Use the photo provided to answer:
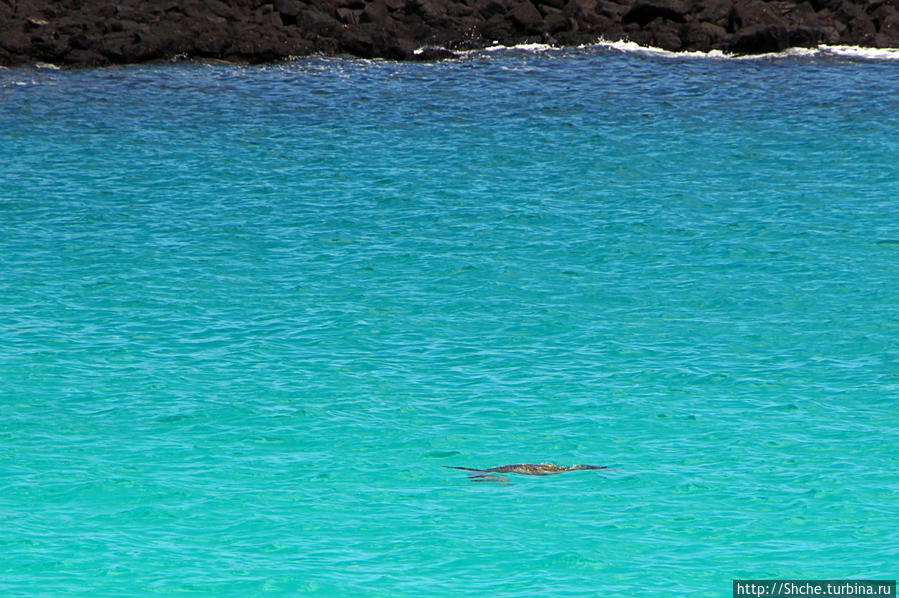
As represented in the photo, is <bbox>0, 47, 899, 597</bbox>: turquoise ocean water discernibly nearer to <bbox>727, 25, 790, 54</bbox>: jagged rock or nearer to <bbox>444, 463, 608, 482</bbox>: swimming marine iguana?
<bbox>444, 463, 608, 482</bbox>: swimming marine iguana

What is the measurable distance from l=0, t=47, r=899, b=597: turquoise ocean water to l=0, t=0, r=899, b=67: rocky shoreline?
5902mm

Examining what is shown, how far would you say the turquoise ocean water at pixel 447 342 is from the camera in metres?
13.6

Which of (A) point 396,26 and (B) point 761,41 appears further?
(A) point 396,26

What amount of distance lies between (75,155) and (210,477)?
17632 millimetres

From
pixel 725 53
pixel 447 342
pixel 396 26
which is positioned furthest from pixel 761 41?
pixel 447 342

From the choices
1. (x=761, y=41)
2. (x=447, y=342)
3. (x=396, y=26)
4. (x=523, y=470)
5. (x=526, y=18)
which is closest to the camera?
(x=523, y=470)

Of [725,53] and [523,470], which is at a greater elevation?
[725,53]

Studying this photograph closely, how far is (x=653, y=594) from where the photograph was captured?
41.4 feet

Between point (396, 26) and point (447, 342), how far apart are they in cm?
2586

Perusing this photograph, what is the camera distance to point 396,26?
43.1 metres

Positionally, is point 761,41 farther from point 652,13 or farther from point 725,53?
point 652,13

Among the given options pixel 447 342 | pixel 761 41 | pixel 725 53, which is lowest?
pixel 447 342

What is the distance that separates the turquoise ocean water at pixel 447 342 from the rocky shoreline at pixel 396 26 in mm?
5902

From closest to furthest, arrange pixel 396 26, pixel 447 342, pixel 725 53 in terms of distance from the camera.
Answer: pixel 447 342, pixel 725 53, pixel 396 26
